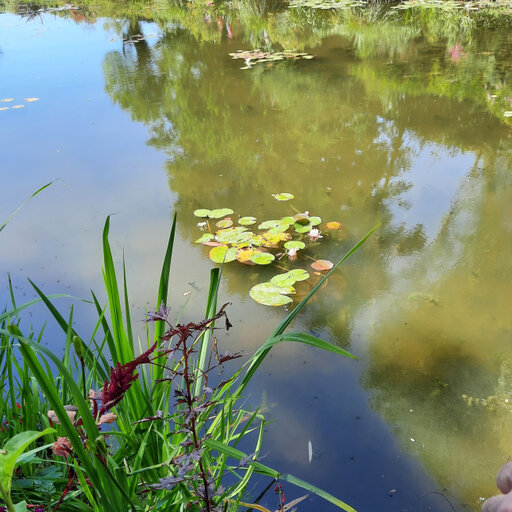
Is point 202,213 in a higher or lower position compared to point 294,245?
higher

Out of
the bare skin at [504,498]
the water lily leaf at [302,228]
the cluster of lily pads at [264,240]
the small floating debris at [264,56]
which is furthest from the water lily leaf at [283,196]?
the small floating debris at [264,56]

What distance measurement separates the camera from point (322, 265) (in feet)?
7.07

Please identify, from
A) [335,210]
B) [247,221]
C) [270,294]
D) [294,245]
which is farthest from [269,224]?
[270,294]

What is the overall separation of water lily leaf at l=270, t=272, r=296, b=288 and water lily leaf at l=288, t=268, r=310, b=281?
0.04ft

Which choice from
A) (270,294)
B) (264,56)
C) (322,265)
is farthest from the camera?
(264,56)

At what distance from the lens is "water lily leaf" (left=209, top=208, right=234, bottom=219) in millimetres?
2569

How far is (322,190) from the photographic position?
2.73 m

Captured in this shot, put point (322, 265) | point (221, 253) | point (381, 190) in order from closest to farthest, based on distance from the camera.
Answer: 1. point (322, 265)
2. point (221, 253)
3. point (381, 190)

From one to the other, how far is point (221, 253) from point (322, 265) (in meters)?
0.47

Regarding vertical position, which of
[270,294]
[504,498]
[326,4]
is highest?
[326,4]

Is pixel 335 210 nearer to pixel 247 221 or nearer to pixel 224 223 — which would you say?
pixel 247 221

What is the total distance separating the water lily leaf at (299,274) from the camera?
2.08 meters

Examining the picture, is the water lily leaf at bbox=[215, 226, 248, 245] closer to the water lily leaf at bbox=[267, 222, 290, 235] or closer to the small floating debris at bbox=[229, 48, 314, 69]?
the water lily leaf at bbox=[267, 222, 290, 235]

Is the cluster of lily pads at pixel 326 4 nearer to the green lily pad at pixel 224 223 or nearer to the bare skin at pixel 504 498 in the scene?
the green lily pad at pixel 224 223
